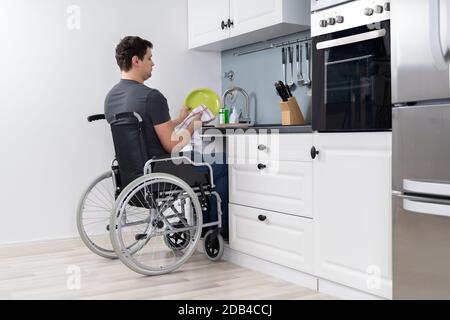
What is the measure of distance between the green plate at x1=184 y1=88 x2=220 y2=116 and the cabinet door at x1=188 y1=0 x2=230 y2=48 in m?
0.37

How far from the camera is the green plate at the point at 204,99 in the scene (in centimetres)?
395

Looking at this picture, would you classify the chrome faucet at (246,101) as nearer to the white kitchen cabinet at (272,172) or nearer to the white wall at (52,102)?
the white wall at (52,102)

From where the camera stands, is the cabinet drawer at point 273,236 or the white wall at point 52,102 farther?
the white wall at point 52,102

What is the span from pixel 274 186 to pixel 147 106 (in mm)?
800

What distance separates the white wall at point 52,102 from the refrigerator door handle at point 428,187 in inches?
102

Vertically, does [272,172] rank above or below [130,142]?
below

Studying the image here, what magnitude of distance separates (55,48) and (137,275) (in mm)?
1792

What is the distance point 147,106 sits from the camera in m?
2.83

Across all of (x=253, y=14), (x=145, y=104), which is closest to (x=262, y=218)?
(x=145, y=104)

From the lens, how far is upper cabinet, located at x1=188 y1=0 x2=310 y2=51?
3.16 meters

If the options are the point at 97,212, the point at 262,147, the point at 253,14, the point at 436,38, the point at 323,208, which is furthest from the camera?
the point at 97,212

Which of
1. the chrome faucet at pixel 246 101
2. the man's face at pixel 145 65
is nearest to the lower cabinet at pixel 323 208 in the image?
the man's face at pixel 145 65

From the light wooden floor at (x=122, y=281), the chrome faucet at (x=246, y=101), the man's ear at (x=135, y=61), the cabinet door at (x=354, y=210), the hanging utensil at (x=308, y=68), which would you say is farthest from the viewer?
the chrome faucet at (x=246, y=101)

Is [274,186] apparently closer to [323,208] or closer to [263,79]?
[323,208]
